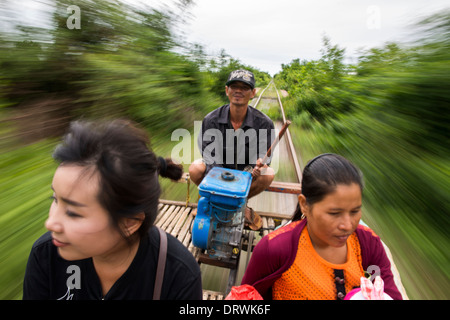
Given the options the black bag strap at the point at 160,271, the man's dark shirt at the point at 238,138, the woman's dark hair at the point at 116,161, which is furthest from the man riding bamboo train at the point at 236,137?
the woman's dark hair at the point at 116,161

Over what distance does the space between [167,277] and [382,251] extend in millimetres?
1192

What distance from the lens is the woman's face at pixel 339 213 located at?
1209 millimetres

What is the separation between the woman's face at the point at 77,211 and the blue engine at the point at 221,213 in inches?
47.1

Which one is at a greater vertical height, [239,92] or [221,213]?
[239,92]

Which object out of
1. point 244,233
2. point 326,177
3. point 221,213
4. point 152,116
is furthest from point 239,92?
point 152,116

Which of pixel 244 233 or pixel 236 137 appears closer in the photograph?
pixel 244 233

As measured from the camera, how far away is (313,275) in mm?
1322

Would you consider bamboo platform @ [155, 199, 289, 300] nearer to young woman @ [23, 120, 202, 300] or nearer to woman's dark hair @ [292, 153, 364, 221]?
young woman @ [23, 120, 202, 300]

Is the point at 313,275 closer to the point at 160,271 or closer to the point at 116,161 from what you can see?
the point at 160,271

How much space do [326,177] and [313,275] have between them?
53 cm

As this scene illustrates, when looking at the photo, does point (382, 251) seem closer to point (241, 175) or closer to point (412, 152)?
point (241, 175)

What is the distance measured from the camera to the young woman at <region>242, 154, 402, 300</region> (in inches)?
48.3

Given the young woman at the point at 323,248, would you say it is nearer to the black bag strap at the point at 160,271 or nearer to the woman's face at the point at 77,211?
the black bag strap at the point at 160,271

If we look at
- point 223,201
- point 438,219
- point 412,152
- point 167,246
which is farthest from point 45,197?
point 412,152
